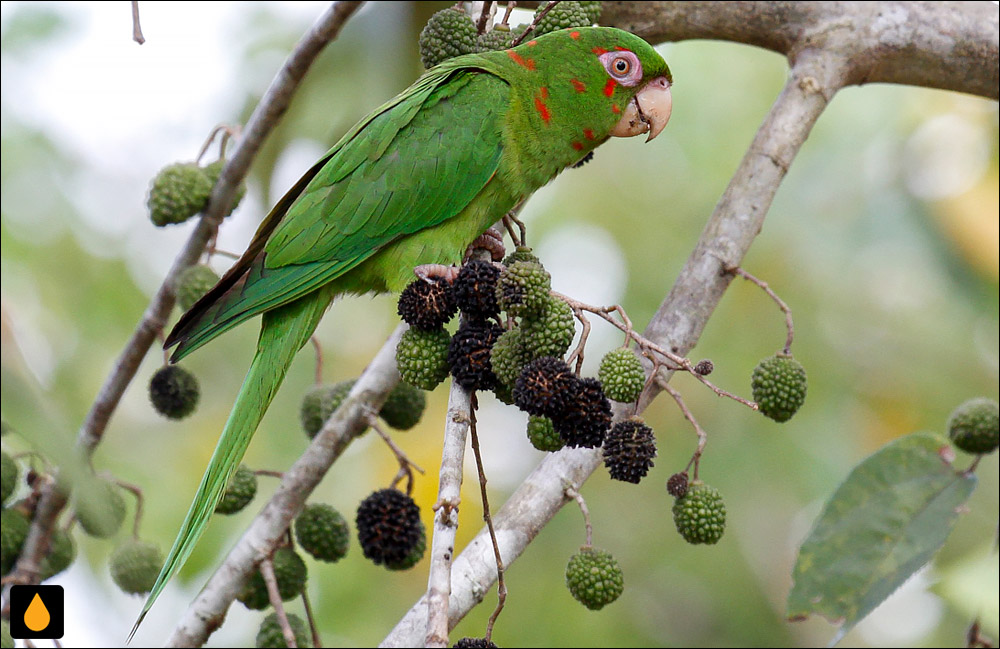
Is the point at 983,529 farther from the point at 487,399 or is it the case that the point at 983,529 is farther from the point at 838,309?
the point at 487,399

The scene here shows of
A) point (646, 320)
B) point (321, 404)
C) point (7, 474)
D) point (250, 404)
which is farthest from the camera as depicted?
point (646, 320)

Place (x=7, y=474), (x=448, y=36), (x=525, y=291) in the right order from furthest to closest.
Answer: (x=7, y=474), (x=448, y=36), (x=525, y=291)

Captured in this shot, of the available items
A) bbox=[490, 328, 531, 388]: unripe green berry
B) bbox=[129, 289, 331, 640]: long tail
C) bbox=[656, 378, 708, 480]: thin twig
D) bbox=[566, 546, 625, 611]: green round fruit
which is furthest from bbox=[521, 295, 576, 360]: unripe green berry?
bbox=[129, 289, 331, 640]: long tail

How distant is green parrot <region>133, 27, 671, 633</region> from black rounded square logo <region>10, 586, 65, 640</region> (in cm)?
96

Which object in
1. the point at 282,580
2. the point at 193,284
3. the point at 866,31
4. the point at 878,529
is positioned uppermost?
the point at 866,31

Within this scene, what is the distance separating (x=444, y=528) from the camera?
5.45 feet

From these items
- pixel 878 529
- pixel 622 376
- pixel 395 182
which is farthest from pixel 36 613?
pixel 878 529

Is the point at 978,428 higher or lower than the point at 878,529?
higher

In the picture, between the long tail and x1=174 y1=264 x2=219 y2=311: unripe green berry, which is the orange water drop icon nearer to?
the long tail

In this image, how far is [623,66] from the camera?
293 centimetres

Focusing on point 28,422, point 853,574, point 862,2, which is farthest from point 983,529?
point 28,422

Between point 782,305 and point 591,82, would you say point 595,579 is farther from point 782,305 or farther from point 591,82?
point 591,82

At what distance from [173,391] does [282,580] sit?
751 millimetres

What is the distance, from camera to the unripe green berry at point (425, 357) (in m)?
2.18
